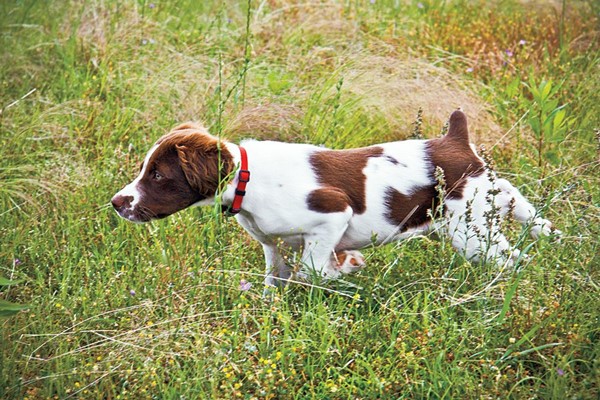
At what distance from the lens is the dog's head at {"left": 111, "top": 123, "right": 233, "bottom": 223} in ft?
13.1

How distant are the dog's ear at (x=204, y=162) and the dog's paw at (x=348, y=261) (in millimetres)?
658

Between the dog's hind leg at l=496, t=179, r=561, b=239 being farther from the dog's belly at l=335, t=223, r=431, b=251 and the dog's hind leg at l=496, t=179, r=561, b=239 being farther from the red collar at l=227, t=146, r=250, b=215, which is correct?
the red collar at l=227, t=146, r=250, b=215

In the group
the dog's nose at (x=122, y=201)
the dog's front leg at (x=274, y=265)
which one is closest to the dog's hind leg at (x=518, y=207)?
the dog's front leg at (x=274, y=265)

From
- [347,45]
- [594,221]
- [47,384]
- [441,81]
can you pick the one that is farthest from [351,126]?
[47,384]

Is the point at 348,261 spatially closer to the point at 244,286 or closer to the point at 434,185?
the point at 434,185

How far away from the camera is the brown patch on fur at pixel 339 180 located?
162 inches

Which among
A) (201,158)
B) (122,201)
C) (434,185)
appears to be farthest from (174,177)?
(434,185)

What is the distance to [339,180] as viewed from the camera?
4.25 metres

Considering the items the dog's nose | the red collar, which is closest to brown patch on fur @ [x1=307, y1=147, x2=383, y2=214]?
the red collar

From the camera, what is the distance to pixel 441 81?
5930 mm

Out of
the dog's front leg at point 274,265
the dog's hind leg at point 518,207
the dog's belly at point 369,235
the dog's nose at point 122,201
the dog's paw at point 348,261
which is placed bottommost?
the dog's front leg at point 274,265

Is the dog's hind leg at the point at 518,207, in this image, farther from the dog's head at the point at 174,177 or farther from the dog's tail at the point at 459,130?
the dog's head at the point at 174,177

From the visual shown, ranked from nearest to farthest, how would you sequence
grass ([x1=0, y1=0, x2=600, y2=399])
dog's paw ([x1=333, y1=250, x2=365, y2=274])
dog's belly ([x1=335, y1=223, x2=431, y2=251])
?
1. grass ([x1=0, y1=0, x2=600, y2=399])
2. dog's paw ([x1=333, y1=250, x2=365, y2=274])
3. dog's belly ([x1=335, y1=223, x2=431, y2=251])

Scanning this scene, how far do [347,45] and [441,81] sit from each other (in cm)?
107
